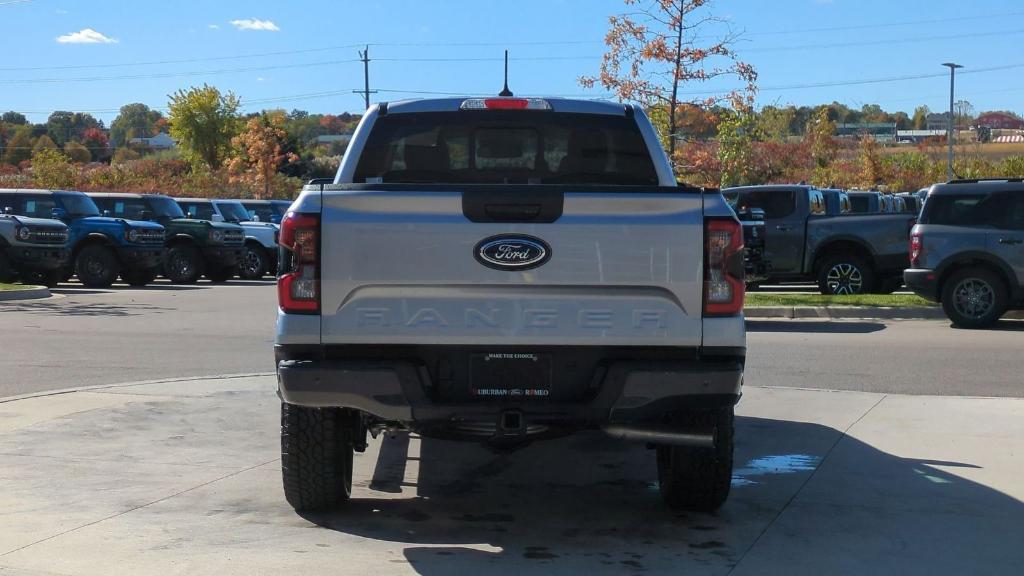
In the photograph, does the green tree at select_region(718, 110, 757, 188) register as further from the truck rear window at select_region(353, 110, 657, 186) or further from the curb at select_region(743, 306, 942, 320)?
the truck rear window at select_region(353, 110, 657, 186)

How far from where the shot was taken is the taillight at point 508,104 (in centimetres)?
707

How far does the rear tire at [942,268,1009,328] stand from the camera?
1647 centimetres

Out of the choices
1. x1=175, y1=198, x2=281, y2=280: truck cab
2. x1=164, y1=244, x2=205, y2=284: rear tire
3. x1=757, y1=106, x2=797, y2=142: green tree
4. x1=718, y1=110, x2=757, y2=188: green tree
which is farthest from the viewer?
x1=757, y1=106, x2=797, y2=142: green tree

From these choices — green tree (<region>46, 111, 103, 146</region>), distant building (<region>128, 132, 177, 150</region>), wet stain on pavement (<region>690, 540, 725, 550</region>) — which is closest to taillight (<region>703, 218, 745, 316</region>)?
wet stain on pavement (<region>690, 540, 725, 550</region>)

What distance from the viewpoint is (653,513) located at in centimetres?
661

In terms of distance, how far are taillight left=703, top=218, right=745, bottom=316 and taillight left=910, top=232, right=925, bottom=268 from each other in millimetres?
11879

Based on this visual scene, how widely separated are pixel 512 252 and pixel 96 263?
21.3 metres

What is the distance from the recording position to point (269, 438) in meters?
8.62

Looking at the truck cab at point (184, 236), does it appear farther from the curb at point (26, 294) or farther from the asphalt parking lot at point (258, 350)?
the asphalt parking lot at point (258, 350)

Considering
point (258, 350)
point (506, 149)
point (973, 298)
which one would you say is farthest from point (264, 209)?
point (506, 149)

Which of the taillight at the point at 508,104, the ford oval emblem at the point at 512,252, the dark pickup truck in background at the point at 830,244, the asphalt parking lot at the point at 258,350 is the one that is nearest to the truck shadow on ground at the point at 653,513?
the ford oval emblem at the point at 512,252

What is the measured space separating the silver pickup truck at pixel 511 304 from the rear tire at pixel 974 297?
39.2 feet

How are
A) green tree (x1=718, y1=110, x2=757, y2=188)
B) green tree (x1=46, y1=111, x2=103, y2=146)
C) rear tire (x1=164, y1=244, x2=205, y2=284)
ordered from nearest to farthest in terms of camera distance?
1. rear tire (x1=164, y1=244, x2=205, y2=284)
2. green tree (x1=718, y1=110, x2=757, y2=188)
3. green tree (x1=46, y1=111, x2=103, y2=146)

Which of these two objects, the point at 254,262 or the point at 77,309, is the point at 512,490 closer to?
the point at 77,309
